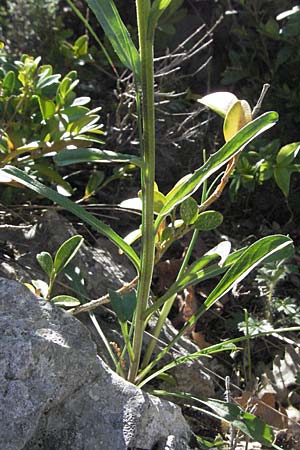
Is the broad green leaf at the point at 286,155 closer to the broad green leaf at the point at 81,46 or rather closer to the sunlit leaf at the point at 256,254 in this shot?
the sunlit leaf at the point at 256,254

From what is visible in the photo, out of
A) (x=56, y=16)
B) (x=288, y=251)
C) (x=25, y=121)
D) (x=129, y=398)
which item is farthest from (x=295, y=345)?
(x=56, y=16)

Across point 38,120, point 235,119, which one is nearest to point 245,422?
point 235,119

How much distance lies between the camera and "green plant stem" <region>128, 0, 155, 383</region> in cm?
125

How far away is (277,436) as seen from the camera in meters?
1.85

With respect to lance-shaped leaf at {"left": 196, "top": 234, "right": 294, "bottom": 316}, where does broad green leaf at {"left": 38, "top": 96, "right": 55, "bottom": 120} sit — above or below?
above

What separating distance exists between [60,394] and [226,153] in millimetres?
564

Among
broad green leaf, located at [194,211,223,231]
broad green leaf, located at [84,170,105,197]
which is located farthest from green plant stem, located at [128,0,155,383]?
broad green leaf, located at [84,170,105,197]

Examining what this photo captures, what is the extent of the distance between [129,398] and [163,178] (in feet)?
4.19

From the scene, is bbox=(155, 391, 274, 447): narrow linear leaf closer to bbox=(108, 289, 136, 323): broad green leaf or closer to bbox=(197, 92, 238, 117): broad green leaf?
bbox=(108, 289, 136, 323): broad green leaf

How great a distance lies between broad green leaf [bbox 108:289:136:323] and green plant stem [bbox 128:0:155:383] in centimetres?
7

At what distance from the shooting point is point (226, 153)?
4.32ft

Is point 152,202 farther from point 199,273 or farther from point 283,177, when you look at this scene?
point 283,177

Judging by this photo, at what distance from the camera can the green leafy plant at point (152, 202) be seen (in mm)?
1281

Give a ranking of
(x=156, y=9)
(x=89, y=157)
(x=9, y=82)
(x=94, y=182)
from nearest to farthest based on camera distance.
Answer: (x=156, y=9)
(x=89, y=157)
(x=9, y=82)
(x=94, y=182)
